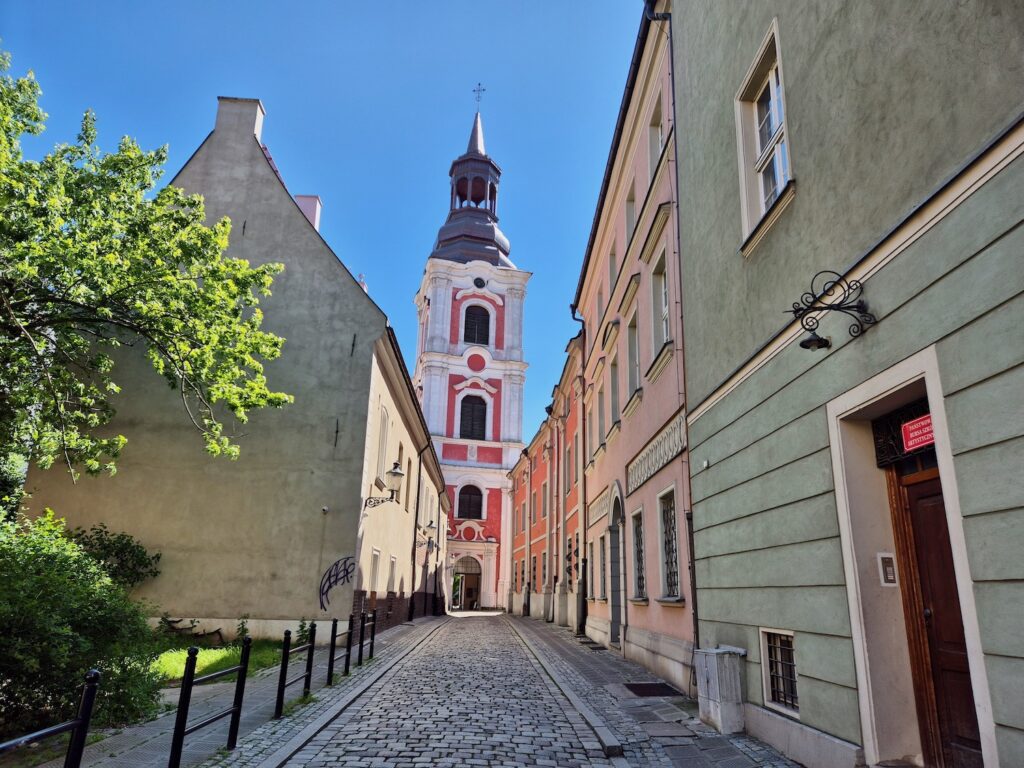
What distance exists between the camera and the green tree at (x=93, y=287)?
11.0m

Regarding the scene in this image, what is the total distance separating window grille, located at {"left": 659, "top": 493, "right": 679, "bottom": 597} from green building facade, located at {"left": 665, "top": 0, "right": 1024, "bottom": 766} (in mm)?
2639

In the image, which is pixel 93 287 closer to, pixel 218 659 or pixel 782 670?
pixel 218 659

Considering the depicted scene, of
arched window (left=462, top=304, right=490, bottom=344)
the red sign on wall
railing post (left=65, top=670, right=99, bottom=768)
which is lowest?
railing post (left=65, top=670, right=99, bottom=768)

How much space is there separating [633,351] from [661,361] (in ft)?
12.5

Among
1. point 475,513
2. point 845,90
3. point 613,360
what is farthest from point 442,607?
point 845,90

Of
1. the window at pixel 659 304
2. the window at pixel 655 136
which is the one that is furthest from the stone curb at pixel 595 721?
the window at pixel 655 136

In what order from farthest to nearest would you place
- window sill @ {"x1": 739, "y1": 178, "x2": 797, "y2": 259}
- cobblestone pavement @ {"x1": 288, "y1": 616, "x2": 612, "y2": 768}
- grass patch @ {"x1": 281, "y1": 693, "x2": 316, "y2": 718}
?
grass patch @ {"x1": 281, "y1": 693, "x2": 316, "y2": 718} < window sill @ {"x1": 739, "y1": 178, "x2": 797, "y2": 259} < cobblestone pavement @ {"x1": 288, "y1": 616, "x2": 612, "y2": 768}

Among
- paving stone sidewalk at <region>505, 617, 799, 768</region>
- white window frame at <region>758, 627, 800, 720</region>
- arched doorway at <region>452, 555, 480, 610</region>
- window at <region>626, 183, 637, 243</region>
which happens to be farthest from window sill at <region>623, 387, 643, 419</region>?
arched doorway at <region>452, 555, 480, 610</region>

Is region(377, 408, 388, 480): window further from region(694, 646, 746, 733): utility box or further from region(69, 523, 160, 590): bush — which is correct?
region(694, 646, 746, 733): utility box

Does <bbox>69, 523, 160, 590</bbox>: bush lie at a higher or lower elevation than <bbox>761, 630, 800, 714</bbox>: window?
higher

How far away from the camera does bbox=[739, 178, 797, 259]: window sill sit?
6285 millimetres

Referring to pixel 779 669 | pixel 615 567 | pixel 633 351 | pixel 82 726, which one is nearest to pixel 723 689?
pixel 779 669

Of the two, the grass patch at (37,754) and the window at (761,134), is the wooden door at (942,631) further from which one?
the grass patch at (37,754)

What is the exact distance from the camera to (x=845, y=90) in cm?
542
